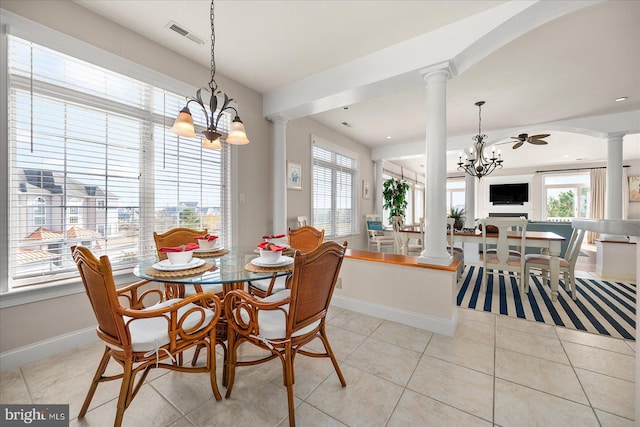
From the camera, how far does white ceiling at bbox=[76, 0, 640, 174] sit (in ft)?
6.72

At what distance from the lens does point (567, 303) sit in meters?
2.92

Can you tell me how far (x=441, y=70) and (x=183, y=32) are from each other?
2359 millimetres

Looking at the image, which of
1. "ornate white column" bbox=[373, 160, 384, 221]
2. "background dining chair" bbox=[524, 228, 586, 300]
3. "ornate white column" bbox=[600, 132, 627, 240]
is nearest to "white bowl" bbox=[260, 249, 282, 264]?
"background dining chair" bbox=[524, 228, 586, 300]

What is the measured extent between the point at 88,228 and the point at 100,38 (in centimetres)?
158

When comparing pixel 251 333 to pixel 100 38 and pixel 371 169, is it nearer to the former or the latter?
pixel 100 38

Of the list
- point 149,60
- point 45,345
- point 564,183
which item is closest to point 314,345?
point 45,345

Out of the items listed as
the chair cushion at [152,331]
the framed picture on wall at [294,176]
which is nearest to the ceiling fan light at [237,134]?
the chair cushion at [152,331]

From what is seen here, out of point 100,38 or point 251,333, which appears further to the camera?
point 100,38

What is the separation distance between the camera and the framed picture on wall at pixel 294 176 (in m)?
3.96

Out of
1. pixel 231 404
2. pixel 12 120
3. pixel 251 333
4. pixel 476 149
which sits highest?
pixel 476 149

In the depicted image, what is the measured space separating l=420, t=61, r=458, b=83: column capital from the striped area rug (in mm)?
2443

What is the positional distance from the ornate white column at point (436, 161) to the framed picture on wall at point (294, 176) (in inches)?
85.3

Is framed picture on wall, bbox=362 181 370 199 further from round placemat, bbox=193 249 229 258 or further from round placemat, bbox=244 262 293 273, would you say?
round placemat, bbox=244 262 293 273

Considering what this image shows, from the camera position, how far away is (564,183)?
331 inches
